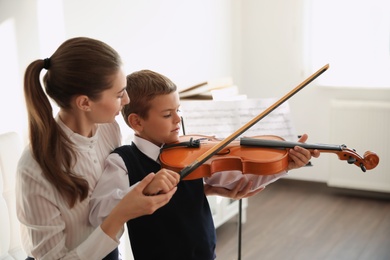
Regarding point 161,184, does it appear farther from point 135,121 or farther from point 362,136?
point 362,136

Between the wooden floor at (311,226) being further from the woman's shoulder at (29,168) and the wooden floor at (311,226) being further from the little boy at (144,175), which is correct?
the woman's shoulder at (29,168)

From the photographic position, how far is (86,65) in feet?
3.87

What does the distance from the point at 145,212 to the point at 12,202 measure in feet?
2.17

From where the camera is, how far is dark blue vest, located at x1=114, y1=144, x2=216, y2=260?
132cm

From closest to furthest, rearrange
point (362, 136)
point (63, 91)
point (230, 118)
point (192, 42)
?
1. point (63, 91)
2. point (230, 118)
3. point (192, 42)
4. point (362, 136)

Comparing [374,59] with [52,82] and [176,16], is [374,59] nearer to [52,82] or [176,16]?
[176,16]

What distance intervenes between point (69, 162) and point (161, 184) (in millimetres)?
269

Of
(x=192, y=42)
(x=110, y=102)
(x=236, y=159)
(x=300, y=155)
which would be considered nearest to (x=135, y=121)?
(x=110, y=102)

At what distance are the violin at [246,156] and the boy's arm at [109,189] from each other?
0.40 feet

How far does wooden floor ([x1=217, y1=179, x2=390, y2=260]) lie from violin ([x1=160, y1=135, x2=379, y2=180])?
1.44 meters

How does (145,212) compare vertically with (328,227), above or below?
above

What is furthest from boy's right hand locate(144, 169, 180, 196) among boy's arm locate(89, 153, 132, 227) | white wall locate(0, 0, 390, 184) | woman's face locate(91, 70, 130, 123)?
white wall locate(0, 0, 390, 184)

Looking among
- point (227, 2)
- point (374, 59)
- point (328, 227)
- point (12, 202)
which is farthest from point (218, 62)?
point (12, 202)

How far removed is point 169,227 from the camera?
1321 mm
